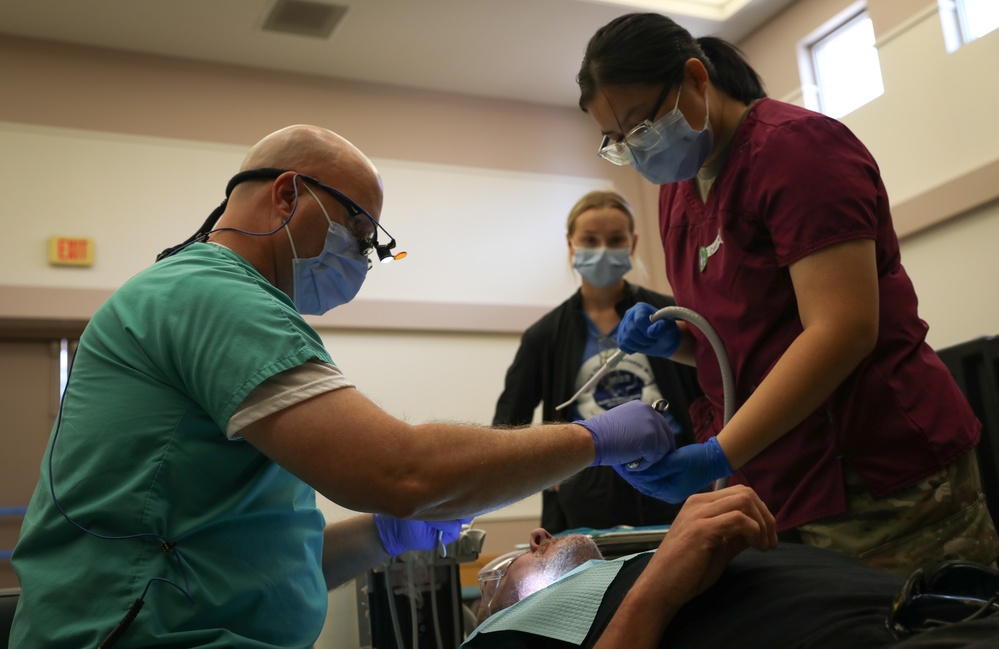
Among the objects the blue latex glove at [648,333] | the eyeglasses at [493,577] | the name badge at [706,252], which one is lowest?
the eyeglasses at [493,577]

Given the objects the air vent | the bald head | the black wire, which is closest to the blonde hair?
the bald head

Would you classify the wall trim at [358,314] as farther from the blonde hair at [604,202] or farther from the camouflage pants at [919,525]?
the camouflage pants at [919,525]

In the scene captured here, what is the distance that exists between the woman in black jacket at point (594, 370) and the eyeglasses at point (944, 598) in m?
1.78

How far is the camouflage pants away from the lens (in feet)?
4.51

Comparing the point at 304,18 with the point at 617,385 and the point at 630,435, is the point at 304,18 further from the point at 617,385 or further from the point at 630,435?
the point at 630,435

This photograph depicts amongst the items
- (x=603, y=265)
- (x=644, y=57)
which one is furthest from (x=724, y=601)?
(x=603, y=265)

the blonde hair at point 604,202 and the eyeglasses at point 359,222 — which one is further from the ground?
the blonde hair at point 604,202

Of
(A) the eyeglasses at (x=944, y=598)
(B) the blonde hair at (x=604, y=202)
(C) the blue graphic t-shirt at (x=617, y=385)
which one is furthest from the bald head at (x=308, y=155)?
(B) the blonde hair at (x=604, y=202)

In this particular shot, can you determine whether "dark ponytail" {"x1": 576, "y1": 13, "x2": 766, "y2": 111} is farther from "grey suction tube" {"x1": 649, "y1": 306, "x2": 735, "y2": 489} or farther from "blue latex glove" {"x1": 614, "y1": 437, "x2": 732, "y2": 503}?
"blue latex glove" {"x1": 614, "y1": 437, "x2": 732, "y2": 503}

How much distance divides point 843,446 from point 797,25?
3.98m

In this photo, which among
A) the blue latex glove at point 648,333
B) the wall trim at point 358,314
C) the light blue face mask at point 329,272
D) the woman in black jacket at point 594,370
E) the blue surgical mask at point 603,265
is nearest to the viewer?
the light blue face mask at point 329,272

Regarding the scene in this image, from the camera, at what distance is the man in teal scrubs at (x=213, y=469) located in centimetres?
112

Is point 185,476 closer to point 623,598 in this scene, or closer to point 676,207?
point 623,598

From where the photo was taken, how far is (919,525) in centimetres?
138
